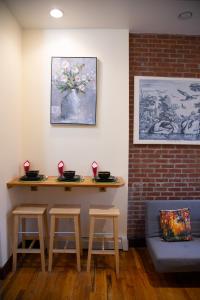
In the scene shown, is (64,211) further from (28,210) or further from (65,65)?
(65,65)

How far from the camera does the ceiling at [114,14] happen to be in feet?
7.36

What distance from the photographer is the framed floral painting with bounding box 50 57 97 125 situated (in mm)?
2732

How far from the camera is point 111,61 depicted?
2771 millimetres

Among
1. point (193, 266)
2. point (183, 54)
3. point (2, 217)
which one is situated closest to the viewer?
point (193, 266)

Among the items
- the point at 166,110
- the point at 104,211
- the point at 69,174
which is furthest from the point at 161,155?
the point at 69,174

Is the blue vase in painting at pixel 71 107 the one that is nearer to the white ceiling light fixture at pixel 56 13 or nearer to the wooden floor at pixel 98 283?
the white ceiling light fixture at pixel 56 13

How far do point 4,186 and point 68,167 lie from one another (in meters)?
0.76

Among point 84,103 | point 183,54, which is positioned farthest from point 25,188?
point 183,54

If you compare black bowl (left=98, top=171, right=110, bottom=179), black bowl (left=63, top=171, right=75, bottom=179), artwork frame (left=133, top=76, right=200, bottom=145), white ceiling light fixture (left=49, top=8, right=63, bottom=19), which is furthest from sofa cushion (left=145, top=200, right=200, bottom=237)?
white ceiling light fixture (left=49, top=8, right=63, bottom=19)

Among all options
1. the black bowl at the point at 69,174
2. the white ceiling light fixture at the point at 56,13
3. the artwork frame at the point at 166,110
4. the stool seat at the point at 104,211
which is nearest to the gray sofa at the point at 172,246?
the stool seat at the point at 104,211

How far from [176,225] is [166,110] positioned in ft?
4.45

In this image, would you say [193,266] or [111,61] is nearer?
[193,266]

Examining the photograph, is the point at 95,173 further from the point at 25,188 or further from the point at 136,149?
the point at 25,188

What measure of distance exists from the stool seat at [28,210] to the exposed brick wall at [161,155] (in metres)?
1.13
